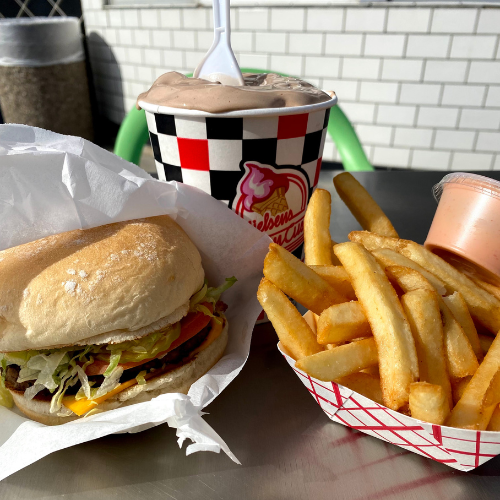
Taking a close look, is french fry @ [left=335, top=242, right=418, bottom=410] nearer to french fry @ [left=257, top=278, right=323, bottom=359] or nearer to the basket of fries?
the basket of fries

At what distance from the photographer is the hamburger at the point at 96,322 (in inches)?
36.0

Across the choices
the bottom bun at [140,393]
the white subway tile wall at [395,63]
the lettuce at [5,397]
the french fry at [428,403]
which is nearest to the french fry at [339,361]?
the french fry at [428,403]

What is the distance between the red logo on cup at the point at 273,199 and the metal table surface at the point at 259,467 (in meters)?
Result: 0.49

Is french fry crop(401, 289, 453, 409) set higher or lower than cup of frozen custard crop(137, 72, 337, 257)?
lower

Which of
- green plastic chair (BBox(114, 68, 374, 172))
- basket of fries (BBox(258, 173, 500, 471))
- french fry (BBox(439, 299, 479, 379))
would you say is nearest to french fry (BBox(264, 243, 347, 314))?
basket of fries (BBox(258, 173, 500, 471))

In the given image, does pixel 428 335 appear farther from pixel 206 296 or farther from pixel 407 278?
pixel 206 296

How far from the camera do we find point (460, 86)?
Result: 371 centimetres

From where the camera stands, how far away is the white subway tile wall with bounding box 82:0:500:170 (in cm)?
359

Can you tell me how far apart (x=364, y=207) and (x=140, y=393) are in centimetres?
81

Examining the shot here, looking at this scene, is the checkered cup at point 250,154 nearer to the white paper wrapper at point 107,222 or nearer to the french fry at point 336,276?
the white paper wrapper at point 107,222

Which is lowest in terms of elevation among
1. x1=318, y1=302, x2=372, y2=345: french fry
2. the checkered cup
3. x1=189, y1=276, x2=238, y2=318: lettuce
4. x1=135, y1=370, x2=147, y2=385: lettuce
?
x1=135, y1=370, x2=147, y2=385: lettuce

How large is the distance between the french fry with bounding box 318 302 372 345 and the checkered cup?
1.43 ft

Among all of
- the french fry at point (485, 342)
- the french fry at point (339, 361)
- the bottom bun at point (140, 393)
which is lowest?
the bottom bun at point (140, 393)

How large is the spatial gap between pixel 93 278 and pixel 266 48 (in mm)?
4017
